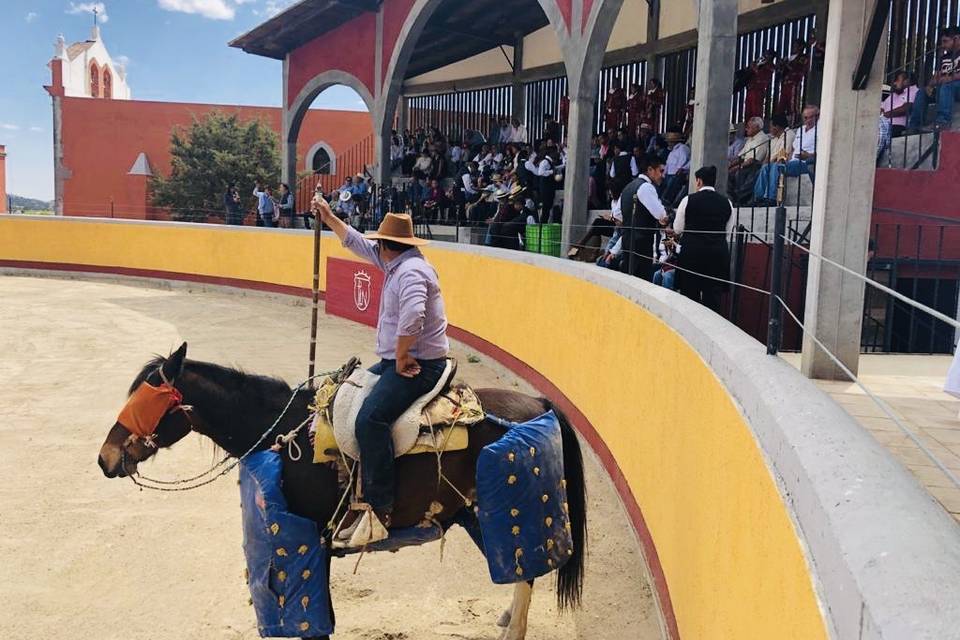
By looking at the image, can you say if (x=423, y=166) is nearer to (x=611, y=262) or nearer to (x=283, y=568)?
(x=611, y=262)

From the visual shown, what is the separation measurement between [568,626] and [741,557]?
2.20 m

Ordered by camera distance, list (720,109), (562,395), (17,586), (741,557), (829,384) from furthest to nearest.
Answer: (720,109), (562,395), (829,384), (17,586), (741,557)

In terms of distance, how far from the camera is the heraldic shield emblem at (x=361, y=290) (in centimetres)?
1422

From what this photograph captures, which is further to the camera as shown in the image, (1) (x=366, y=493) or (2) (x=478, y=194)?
(2) (x=478, y=194)

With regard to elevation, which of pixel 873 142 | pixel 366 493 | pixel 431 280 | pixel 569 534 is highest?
pixel 873 142

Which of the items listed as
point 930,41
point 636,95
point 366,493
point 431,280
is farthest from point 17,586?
point 636,95

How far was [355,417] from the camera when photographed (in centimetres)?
393

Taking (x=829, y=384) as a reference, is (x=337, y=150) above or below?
above

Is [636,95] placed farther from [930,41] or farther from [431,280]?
[431,280]

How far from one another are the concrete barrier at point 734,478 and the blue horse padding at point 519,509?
1.83 feet

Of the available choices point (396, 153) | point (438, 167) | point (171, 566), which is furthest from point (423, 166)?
point (171, 566)

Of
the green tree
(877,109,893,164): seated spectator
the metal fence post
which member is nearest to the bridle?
the metal fence post

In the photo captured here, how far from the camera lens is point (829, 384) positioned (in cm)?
626

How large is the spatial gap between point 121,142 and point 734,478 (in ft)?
132
